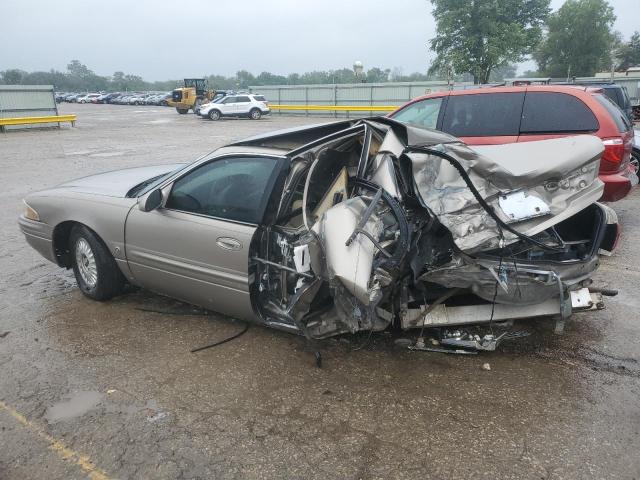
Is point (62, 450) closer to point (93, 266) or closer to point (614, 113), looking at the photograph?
point (93, 266)

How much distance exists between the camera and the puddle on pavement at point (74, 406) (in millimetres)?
2986

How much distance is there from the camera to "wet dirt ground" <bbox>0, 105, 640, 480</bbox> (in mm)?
2570

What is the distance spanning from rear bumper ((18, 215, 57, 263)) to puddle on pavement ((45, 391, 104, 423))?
6.52 feet

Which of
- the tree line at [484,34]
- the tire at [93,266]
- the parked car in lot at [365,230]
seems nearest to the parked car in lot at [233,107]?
the tree line at [484,34]

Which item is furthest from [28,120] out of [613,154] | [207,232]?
Answer: [613,154]

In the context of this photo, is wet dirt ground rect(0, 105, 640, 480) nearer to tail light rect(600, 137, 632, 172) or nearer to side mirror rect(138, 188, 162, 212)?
side mirror rect(138, 188, 162, 212)

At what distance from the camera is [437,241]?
10.8 feet

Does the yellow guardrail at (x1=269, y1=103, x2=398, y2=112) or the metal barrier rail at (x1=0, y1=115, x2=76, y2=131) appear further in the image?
the yellow guardrail at (x1=269, y1=103, x2=398, y2=112)

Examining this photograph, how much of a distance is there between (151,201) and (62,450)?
74.3 inches

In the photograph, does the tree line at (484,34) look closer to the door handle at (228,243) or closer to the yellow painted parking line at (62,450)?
the door handle at (228,243)

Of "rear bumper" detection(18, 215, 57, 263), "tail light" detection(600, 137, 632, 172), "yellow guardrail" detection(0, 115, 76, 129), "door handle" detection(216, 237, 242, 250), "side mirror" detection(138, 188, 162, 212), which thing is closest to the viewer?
"door handle" detection(216, 237, 242, 250)

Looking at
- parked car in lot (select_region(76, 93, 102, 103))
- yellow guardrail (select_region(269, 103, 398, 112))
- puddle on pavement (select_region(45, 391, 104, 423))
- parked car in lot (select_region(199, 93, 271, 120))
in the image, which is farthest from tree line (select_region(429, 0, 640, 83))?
parked car in lot (select_region(76, 93, 102, 103))

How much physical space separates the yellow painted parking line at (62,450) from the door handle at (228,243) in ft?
5.14

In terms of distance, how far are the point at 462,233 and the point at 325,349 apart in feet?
4.46
